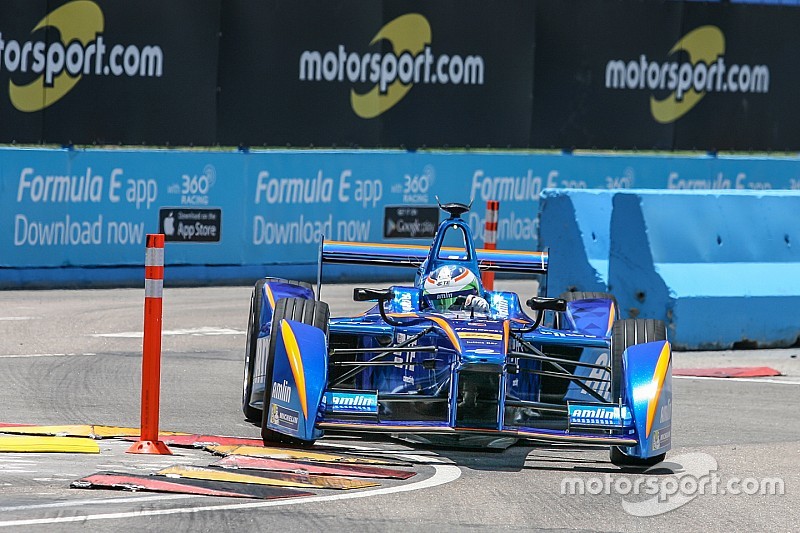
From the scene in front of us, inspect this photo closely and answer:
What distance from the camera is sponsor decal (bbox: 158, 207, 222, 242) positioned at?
17.5 meters

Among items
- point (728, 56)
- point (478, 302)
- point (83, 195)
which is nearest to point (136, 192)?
point (83, 195)

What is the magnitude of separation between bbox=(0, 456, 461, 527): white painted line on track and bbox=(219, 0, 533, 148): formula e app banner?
35.8 ft

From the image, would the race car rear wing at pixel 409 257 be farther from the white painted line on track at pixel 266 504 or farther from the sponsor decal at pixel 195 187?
the sponsor decal at pixel 195 187

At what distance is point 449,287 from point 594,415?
1753 millimetres

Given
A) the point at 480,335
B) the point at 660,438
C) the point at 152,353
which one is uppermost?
the point at 480,335

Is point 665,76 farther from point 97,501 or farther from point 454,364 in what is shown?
point 97,501

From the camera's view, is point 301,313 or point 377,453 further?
point 301,313

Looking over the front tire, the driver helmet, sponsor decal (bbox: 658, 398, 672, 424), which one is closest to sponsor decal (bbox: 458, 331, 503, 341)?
sponsor decal (bbox: 658, 398, 672, 424)

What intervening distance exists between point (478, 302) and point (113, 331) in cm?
504

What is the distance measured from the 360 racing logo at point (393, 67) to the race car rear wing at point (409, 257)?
Result: 828 centimetres

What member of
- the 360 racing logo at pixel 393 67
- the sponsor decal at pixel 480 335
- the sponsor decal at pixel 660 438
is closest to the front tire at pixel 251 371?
the sponsor decal at pixel 480 335

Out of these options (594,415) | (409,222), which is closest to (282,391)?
(594,415)

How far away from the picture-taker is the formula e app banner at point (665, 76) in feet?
69.4

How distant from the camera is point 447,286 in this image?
9969 millimetres
